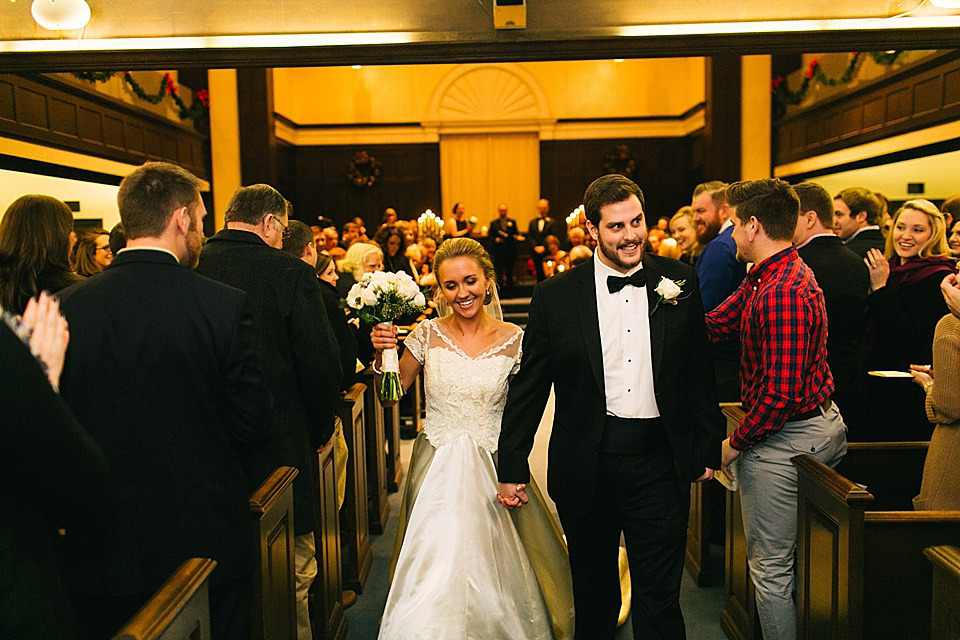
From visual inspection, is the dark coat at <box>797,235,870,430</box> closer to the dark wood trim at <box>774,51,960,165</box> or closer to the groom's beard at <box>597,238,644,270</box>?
the groom's beard at <box>597,238,644,270</box>

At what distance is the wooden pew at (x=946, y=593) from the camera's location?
81.4 inches

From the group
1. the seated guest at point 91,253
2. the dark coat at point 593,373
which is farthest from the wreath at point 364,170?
the dark coat at point 593,373

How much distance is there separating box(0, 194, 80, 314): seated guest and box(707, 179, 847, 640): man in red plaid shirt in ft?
8.63

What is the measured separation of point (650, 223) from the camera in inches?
704

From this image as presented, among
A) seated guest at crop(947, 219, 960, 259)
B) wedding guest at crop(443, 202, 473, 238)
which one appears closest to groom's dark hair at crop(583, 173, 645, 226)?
seated guest at crop(947, 219, 960, 259)

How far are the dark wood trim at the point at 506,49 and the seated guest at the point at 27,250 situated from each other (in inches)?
68.5

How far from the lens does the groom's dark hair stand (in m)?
2.89

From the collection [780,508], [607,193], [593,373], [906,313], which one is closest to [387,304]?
[593,373]

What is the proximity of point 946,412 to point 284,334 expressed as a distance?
239cm

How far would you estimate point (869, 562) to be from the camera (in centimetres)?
263

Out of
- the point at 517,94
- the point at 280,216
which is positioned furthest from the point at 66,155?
the point at 517,94

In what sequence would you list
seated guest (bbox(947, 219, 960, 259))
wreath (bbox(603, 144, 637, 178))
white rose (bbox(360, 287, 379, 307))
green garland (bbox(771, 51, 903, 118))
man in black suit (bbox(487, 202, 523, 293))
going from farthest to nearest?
1. wreath (bbox(603, 144, 637, 178))
2. man in black suit (bbox(487, 202, 523, 293))
3. green garland (bbox(771, 51, 903, 118))
4. seated guest (bbox(947, 219, 960, 259))
5. white rose (bbox(360, 287, 379, 307))

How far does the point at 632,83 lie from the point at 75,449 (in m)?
18.3

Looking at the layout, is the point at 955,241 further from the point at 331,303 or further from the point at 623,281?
the point at 331,303
